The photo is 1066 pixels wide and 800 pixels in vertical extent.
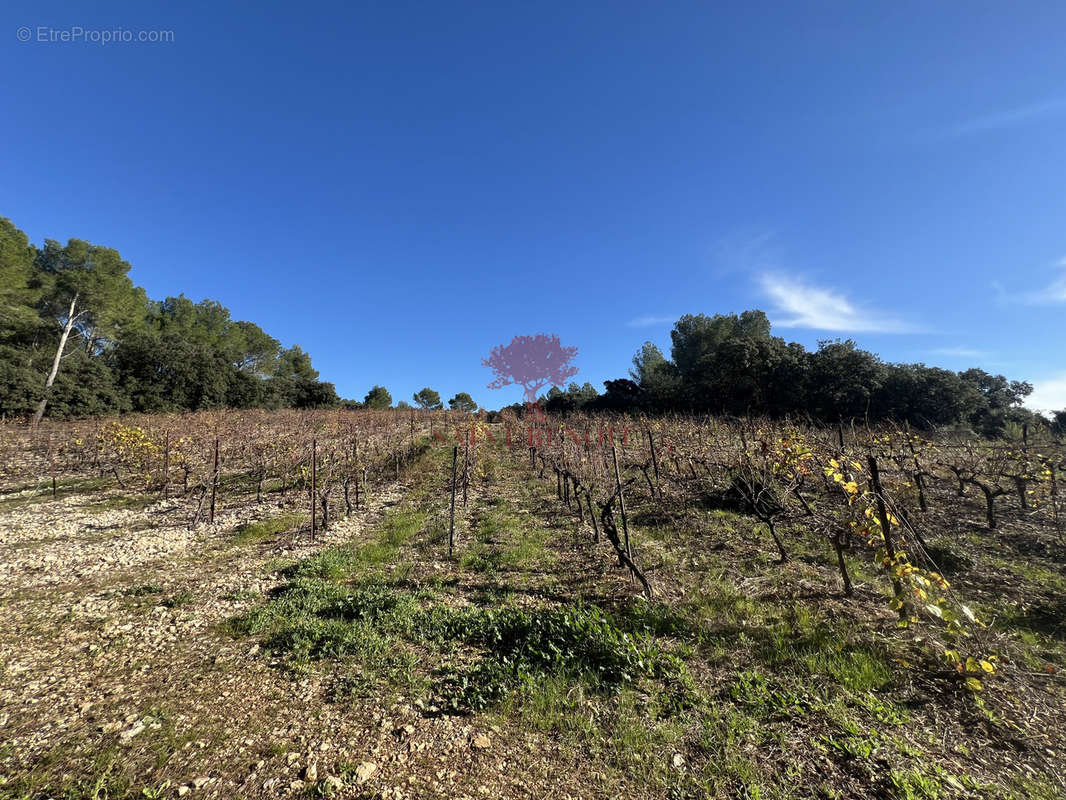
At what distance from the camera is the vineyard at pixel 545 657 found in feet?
8.04

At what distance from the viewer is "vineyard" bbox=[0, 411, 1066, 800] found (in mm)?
2451

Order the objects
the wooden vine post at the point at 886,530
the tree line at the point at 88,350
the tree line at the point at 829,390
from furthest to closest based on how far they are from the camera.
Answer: the tree line at the point at 88,350, the tree line at the point at 829,390, the wooden vine post at the point at 886,530

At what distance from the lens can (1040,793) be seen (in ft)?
7.55

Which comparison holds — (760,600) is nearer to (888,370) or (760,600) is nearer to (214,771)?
(214,771)

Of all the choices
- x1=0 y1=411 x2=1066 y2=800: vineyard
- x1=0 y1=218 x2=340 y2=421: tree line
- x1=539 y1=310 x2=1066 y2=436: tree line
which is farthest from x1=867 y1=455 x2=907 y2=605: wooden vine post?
x1=0 y1=218 x2=340 y2=421: tree line

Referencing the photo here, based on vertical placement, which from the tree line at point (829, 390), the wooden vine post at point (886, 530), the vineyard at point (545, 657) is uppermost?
the tree line at point (829, 390)

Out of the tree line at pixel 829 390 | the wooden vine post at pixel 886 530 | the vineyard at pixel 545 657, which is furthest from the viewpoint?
the tree line at pixel 829 390

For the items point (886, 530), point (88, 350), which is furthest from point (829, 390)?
point (88, 350)

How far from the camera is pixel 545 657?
3533mm

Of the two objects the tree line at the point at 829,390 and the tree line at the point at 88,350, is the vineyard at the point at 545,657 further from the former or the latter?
the tree line at the point at 88,350

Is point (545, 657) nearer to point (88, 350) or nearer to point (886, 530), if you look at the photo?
point (886, 530)

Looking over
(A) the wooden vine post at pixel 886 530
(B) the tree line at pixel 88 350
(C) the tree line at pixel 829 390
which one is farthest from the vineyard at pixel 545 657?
(B) the tree line at pixel 88 350

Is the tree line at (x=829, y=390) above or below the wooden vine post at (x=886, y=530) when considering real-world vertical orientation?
above

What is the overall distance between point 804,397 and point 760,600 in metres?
21.4
